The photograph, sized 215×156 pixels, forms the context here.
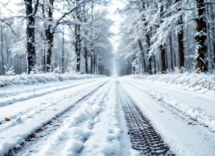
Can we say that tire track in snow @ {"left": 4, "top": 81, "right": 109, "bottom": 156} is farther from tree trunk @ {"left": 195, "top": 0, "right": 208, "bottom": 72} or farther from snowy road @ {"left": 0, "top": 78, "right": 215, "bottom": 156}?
tree trunk @ {"left": 195, "top": 0, "right": 208, "bottom": 72}

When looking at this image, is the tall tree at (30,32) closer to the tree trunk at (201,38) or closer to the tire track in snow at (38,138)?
the tire track in snow at (38,138)

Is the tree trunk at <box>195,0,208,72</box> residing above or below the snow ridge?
above

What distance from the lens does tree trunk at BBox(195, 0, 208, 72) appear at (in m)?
5.79

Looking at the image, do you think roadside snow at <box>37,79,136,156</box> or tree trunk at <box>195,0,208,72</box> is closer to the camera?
roadside snow at <box>37,79,136,156</box>

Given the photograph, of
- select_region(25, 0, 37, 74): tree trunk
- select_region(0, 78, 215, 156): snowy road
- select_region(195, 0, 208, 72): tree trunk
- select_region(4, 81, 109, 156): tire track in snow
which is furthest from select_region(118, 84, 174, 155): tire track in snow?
select_region(25, 0, 37, 74): tree trunk

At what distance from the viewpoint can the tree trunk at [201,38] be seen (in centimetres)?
579

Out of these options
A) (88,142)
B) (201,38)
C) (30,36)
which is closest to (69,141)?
(88,142)

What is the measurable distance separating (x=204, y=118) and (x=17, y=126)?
248 cm

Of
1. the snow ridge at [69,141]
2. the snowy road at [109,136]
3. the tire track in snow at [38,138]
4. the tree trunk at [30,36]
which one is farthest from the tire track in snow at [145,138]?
the tree trunk at [30,36]

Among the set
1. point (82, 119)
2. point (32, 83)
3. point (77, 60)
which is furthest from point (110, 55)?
point (82, 119)

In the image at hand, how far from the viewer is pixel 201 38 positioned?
5.85m

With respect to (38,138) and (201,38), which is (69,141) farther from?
(201,38)

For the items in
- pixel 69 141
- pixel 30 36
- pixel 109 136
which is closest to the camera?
pixel 69 141

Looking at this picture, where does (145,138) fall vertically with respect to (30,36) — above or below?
below
